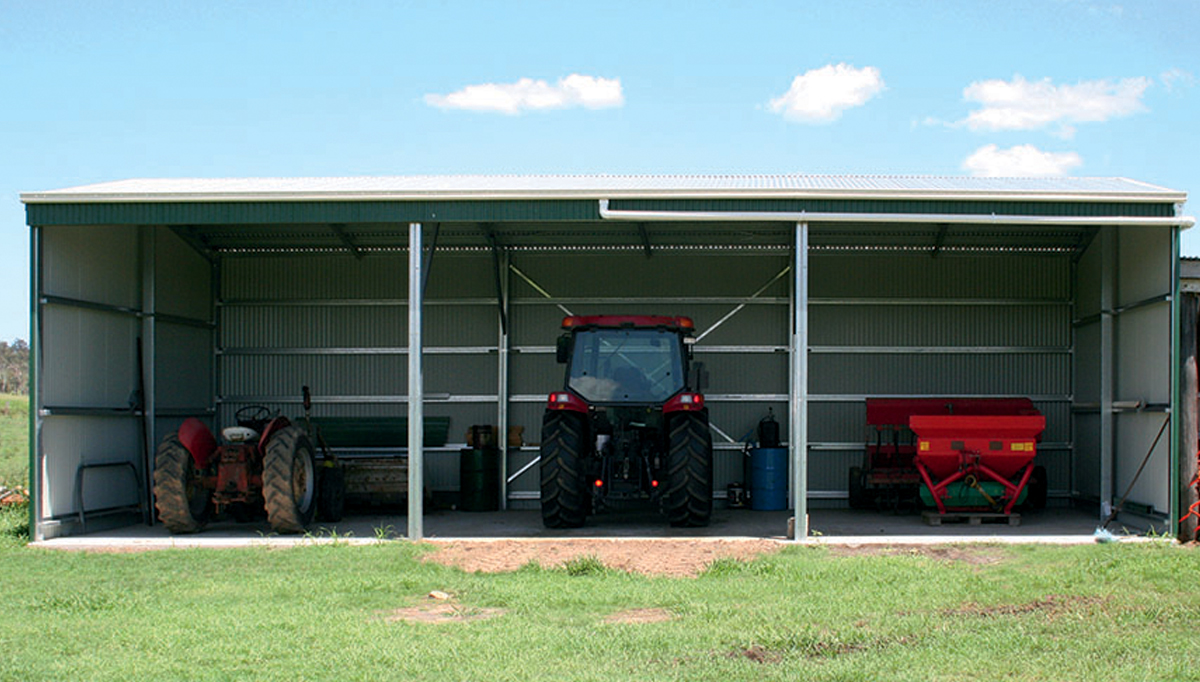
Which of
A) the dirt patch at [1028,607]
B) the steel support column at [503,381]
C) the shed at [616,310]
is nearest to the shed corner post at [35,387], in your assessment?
the shed at [616,310]

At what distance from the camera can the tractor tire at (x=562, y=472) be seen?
12500 millimetres

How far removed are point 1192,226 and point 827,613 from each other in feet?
21.1

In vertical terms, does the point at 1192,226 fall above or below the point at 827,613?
above

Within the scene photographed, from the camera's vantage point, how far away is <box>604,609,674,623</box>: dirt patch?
774 centimetres

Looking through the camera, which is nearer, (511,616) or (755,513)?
(511,616)

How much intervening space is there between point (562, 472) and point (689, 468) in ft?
4.40

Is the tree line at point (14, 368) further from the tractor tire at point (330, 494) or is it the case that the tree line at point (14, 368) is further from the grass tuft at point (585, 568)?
the grass tuft at point (585, 568)

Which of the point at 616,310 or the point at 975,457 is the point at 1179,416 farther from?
the point at 616,310

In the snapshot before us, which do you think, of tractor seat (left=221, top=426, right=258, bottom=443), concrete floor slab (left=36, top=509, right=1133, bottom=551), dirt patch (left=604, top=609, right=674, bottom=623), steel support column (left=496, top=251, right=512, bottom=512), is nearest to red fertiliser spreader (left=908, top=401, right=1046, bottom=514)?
concrete floor slab (left=36, top=509, right=1133, bottom=551)

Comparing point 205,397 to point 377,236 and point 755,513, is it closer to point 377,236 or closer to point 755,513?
point 377,236

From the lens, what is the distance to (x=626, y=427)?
13055 mm

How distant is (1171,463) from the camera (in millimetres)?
11680

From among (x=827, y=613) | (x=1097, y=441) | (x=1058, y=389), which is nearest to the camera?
(x=827, y=613)

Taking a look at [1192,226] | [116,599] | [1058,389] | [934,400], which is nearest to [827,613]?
[116,599]
